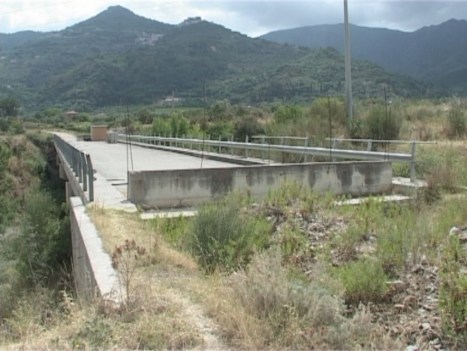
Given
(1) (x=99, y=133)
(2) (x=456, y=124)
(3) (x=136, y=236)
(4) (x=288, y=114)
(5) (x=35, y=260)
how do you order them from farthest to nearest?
(1) (x=99, y=133) → (4) (x=288, y=114) → (2) (x=456, y=124) → (5) (x=35, y=260) → (3) (x=136, y=236)

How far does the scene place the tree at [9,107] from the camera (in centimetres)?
9341

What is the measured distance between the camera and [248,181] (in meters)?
12.3

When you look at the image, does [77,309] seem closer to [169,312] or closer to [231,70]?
[169,312]

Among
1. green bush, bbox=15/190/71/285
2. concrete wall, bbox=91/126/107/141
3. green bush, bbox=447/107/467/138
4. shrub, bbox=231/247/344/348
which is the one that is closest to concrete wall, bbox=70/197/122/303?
shrub, bbox=231/247/344/348

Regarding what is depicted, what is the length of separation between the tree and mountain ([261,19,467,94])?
55.1 metres

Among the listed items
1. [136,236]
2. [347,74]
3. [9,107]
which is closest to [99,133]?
[9,107]

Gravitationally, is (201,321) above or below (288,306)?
below

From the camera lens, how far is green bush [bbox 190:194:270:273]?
279 inches

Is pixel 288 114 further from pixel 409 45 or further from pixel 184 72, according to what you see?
pixel 409 45

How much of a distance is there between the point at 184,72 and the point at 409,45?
362ft

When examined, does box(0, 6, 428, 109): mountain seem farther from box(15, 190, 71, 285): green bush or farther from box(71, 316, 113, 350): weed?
box(71, 316, 113, 350): weed

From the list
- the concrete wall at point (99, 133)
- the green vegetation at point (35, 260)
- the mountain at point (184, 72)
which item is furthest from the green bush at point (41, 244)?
the concrete wall at point (99, 133)

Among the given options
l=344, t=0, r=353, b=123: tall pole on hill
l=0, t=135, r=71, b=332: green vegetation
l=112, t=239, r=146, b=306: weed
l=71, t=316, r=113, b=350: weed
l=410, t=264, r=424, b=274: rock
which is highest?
l=344, t=0, r=353, b=123: tall pole on hill

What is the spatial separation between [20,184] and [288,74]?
32.2 meters
